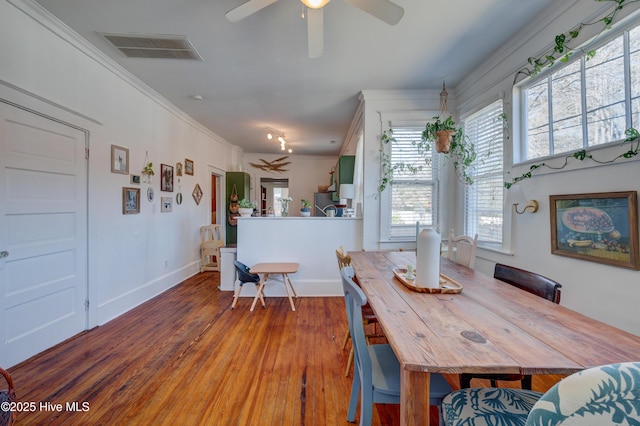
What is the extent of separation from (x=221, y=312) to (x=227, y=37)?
9.35 feet

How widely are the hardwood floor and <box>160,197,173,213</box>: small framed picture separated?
1489mm

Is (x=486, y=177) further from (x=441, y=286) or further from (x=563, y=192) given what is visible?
(x=441, y=286)

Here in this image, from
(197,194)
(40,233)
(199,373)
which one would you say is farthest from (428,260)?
(197,194)

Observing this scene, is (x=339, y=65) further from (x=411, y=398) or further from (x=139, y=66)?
(x=411, y=398)

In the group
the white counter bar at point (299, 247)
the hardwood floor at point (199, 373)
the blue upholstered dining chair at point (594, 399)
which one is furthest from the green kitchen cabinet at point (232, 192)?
the blue upholstered dining chair at point (594, 399)

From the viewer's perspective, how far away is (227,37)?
7.68 ft

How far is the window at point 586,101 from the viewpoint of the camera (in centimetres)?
155

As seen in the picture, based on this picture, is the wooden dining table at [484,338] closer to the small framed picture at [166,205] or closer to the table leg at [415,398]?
the table leg at [415,398]

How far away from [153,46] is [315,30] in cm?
172

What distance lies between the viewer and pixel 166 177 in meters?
3.81

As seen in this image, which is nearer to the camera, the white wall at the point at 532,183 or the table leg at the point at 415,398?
the table leg at the point at 415,398

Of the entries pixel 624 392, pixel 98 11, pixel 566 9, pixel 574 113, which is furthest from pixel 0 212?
pixel 566 9

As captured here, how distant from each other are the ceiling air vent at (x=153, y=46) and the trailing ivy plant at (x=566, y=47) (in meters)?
3.02

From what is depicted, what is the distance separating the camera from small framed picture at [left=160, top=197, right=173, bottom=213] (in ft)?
12.4
